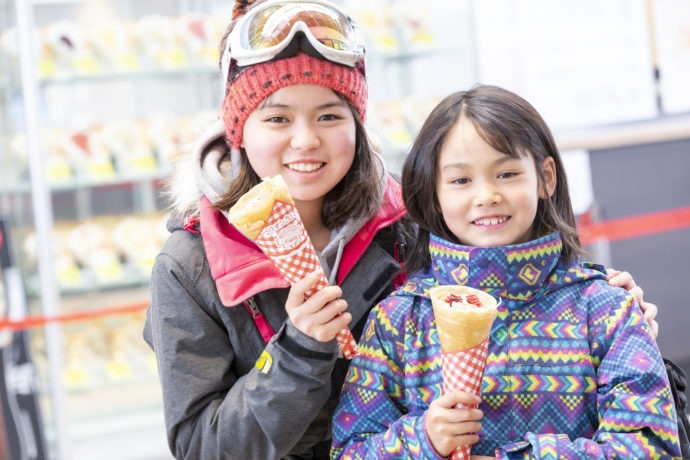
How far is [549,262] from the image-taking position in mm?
1541

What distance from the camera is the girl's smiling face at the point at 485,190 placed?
1.55 meters

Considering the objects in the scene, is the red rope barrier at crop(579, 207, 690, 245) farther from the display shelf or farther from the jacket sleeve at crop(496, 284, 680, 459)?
the jacket sleeve at crop(496, 284, 680, 459)

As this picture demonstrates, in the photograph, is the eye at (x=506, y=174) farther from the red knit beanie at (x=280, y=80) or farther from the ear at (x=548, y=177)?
the red knit beanie at (x=280, y=80)

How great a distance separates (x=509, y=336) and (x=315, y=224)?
0.64 meters

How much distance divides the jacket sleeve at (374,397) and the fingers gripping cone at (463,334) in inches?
5.9

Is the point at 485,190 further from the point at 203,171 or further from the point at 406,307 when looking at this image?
the point at 203,171

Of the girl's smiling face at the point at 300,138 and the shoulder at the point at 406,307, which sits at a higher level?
the girl's smiling face at the point at 300,138

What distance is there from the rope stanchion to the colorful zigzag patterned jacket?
2584 millimetres

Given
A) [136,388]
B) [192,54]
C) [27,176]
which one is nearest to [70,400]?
[136,388]

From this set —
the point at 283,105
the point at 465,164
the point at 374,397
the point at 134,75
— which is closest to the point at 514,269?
the point at 465,164

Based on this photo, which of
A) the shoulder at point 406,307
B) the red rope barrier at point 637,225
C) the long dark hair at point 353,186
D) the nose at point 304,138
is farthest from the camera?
the red rope barrier at point 637,225

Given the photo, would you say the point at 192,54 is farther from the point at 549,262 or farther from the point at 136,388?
the point at 549,262

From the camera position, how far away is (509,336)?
153cm

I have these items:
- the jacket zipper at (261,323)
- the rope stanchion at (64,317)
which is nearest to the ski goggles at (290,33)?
the jacket zipper at (261,323)
